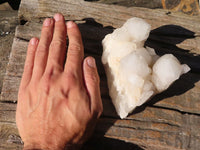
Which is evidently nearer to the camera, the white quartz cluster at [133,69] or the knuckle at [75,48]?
the white quartz cluster at [133,69]

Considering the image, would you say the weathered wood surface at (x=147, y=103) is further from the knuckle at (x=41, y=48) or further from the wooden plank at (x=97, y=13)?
the knuckle at (x=41, y=48)

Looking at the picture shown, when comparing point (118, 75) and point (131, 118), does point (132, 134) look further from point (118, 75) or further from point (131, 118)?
point (118, 75)

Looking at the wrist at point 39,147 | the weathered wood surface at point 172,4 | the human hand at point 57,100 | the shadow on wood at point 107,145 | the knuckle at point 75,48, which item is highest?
the weathered wood surface at point 172,4

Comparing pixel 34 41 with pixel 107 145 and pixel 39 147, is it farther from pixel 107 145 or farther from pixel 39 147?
pixel 107 145

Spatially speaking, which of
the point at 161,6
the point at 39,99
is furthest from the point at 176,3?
the point at 39,99

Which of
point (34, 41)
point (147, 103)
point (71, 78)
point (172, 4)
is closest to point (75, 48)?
point (71, 78)

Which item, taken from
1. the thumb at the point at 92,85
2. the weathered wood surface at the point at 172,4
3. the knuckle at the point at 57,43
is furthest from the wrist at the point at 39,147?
the weathered wood surface at the point at 172,4

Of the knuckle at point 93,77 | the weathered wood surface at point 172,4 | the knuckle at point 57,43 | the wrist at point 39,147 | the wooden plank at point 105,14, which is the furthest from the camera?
the weathered wood surface at point 172,4
